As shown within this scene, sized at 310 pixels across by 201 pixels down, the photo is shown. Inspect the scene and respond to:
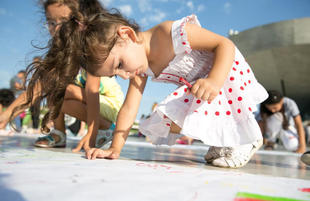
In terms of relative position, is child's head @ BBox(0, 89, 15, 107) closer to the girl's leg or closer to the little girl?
the girl's leg

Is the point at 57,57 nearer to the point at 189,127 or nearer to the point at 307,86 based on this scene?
the point at 189,127

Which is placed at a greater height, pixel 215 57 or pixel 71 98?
pixel 215 57

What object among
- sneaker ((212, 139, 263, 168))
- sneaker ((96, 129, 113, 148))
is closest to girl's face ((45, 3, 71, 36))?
sneaker ((96, 129, 113, 148))

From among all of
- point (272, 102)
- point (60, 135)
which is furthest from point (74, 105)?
point (272, 102)

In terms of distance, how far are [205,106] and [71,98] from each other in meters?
1.01

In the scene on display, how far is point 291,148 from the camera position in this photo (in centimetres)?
304

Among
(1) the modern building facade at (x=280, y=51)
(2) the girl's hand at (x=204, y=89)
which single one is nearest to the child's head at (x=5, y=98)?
(2) the girl's hand at (x=204, y=89)

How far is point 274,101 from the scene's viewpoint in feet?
9.09

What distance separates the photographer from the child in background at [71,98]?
117 cm

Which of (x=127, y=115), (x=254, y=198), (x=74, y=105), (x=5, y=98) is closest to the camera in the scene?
(x=254, y=198)

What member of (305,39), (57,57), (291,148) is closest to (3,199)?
(57,57)

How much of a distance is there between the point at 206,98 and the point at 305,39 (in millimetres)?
9299

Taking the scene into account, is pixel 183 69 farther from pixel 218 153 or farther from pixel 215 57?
pixel 218 153

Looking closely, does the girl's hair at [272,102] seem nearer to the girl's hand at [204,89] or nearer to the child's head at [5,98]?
the girl's hand at [204,89]
